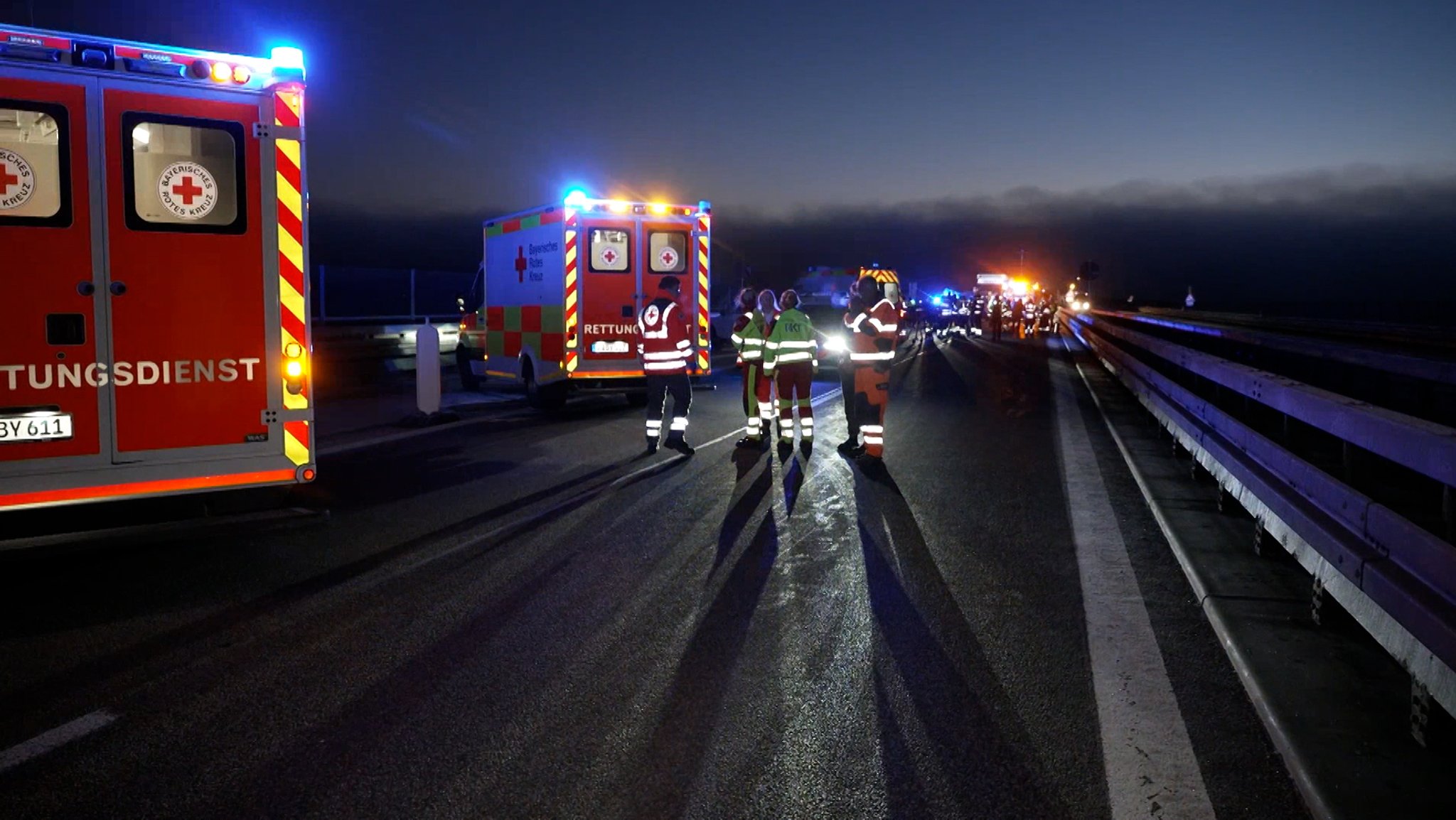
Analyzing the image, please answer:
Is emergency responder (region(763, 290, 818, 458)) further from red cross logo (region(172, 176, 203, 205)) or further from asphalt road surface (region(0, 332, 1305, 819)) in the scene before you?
red cross logo (region(172, 176, 203, 205))

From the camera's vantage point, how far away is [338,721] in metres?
4.56

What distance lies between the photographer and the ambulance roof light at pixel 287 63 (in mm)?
7113

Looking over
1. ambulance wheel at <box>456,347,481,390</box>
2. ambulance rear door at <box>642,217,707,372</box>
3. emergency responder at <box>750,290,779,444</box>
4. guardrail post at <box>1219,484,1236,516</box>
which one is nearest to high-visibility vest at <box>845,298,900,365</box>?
emergency responder at <box>750,290,779,444</box>

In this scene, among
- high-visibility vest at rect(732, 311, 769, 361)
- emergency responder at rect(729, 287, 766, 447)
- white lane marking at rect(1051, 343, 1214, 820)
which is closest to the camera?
white lane marking at rect(1051, 343, 1214, 820)

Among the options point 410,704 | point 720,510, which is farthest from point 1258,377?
point 410,704

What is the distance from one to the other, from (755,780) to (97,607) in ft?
13.3

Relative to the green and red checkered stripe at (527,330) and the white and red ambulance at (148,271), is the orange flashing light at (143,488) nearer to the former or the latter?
the white and red ambulance at (148,271)

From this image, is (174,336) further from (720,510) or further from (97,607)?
(720,510)

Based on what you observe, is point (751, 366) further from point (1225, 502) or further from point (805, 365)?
point (1225, 502)

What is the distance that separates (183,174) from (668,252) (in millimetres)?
9705

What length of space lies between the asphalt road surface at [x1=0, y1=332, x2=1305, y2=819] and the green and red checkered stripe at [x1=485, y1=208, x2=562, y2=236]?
6.88m

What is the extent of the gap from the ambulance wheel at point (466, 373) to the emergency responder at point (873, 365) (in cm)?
1023

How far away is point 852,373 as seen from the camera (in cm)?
1209

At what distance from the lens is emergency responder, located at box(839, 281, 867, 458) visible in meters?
11.8
